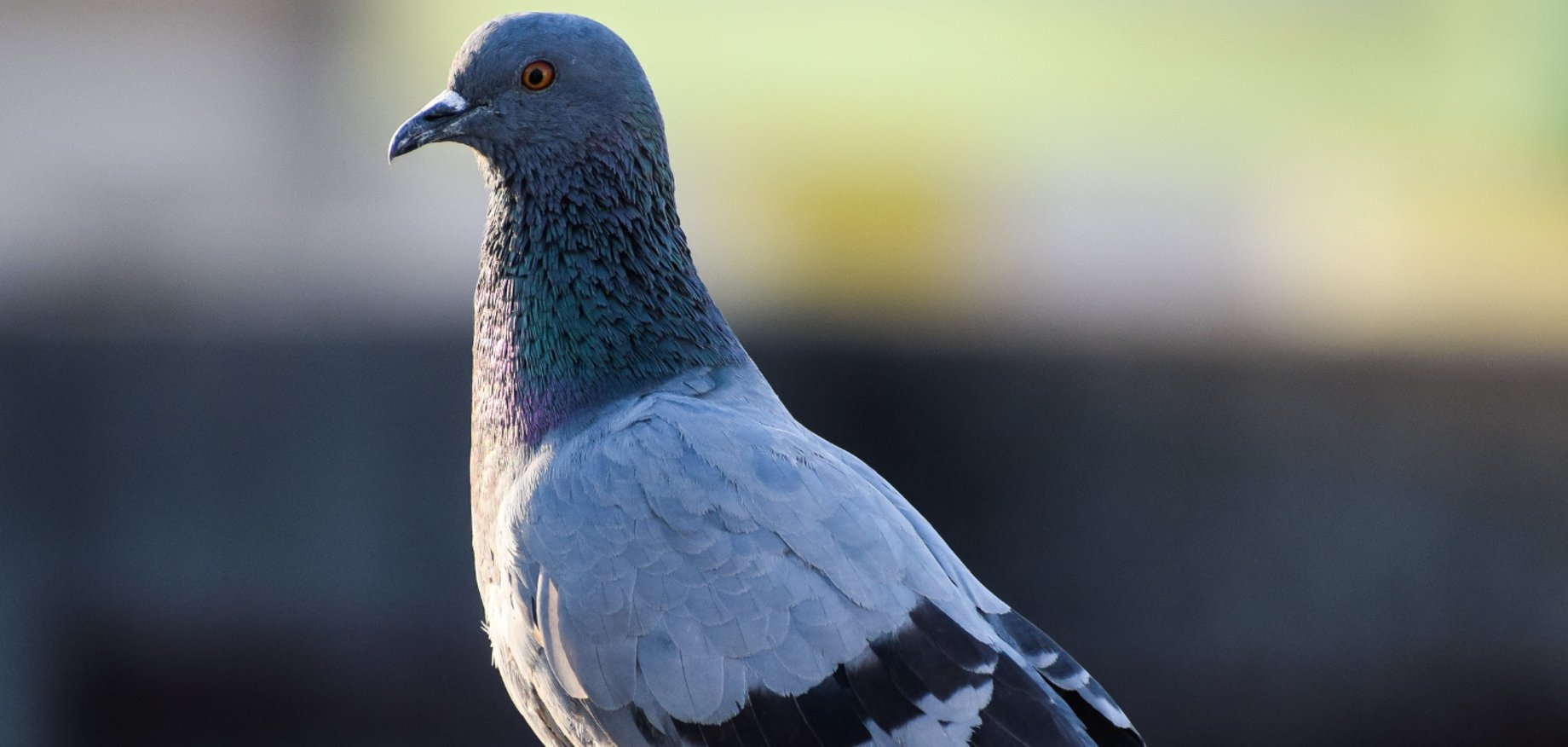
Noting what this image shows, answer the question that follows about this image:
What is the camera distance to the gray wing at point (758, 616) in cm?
289

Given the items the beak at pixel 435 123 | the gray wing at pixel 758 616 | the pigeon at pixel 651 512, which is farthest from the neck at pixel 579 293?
the gray wing at pixel 758 616

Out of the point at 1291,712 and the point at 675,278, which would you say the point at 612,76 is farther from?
the point at 1291,712

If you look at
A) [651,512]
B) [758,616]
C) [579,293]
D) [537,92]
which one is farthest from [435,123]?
[758,616]

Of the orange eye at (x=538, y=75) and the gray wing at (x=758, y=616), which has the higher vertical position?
the orange eye at (x=538, y=75)

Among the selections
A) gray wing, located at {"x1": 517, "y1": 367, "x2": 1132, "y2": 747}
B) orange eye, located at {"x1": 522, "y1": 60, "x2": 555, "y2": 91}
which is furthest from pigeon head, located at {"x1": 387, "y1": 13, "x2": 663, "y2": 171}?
gray wing, located at {"x1": 517, "y1": 367, "x2": 1132, "y2": 747}

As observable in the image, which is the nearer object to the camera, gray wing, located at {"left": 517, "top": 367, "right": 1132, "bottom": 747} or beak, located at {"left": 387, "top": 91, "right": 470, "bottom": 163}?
gray wing, located at {"left": 517, "top": 367, "right": 1132, "bottom": 747}

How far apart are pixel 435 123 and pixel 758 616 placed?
4.46ft

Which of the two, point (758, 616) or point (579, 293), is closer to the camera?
point (758, 616)

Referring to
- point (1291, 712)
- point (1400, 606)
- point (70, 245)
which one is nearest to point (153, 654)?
point (70, 245)

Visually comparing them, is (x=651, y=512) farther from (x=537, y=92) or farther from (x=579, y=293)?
(x=537, y=92)

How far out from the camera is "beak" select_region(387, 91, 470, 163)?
335cm

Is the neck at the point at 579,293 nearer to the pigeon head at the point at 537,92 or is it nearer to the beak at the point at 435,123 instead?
the pigeon head at the point at 537,92

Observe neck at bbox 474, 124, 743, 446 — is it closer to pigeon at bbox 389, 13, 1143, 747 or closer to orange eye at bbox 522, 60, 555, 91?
pigeon at bbox 389, 13, 1143, 747

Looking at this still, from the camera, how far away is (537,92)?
337cm
